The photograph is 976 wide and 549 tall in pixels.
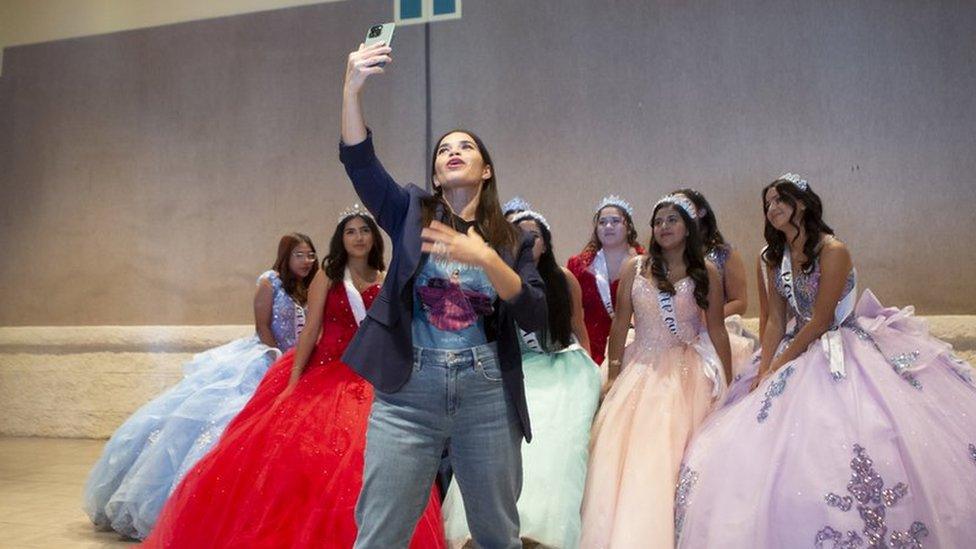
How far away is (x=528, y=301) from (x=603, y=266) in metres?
2.50

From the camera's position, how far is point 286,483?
276cm

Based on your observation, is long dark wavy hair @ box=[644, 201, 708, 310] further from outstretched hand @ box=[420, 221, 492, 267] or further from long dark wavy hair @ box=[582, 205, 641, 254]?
outstretched hand @ box=[420, 221, 492, 267]

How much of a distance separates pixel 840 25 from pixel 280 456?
13.4 ft

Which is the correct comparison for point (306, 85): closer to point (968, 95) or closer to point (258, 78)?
point (258, 78)

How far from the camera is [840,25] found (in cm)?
502

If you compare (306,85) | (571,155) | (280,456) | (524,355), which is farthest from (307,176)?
(280,456)

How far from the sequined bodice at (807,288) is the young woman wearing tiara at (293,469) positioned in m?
1.47

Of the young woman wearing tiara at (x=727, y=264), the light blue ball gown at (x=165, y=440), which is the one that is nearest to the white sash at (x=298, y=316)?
the light blue ball gown at (x=165, y=440)

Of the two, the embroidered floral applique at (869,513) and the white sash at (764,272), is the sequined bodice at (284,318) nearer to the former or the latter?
the white sash at (764,272)

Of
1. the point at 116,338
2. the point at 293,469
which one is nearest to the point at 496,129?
the point at 116,338

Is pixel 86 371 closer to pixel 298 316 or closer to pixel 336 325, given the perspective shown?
pixel 298 316

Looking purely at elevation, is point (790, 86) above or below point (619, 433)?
above

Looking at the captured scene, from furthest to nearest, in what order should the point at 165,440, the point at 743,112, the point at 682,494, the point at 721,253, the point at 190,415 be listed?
the point at 743,112 < the point at 721,253 < the point at 190,415 < the point at 165,440 < the point at 682,494

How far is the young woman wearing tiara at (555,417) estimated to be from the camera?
2760 mm
